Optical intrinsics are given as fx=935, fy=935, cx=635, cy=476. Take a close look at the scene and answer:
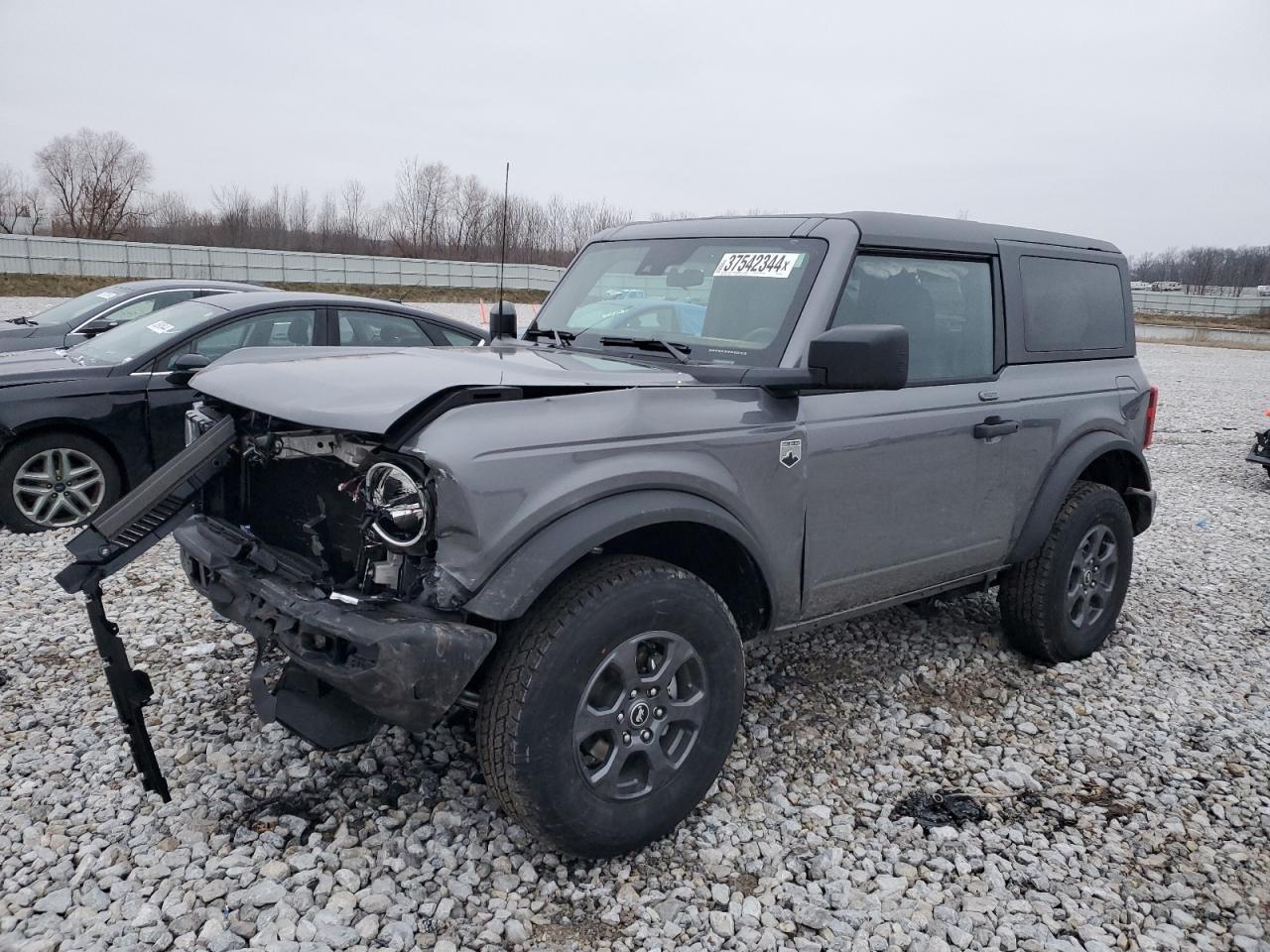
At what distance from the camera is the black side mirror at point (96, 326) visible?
9.17m

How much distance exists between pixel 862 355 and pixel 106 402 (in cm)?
545

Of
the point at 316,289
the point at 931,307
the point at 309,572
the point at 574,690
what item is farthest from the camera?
the point at 316,289

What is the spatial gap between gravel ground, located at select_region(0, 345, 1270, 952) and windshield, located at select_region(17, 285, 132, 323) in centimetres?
659

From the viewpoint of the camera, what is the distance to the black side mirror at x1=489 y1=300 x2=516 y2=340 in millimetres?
4914

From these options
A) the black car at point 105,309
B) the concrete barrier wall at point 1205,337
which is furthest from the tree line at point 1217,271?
the black car at point 105,309

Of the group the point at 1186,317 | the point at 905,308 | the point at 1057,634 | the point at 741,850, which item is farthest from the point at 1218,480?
the point at 1186,317

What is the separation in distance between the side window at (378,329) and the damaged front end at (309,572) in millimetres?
4160

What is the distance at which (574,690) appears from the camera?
2.74 metres

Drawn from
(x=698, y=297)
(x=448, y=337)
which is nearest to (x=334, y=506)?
(x=698, y=297)

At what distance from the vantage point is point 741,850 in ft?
10.3

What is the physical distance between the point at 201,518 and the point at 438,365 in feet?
3.76

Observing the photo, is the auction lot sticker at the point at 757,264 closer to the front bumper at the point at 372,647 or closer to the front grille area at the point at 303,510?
the front grille area at the point at 303,510

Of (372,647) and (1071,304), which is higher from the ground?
(1071,304)

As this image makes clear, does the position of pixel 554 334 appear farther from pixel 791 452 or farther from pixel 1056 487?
pixel 1056 487
